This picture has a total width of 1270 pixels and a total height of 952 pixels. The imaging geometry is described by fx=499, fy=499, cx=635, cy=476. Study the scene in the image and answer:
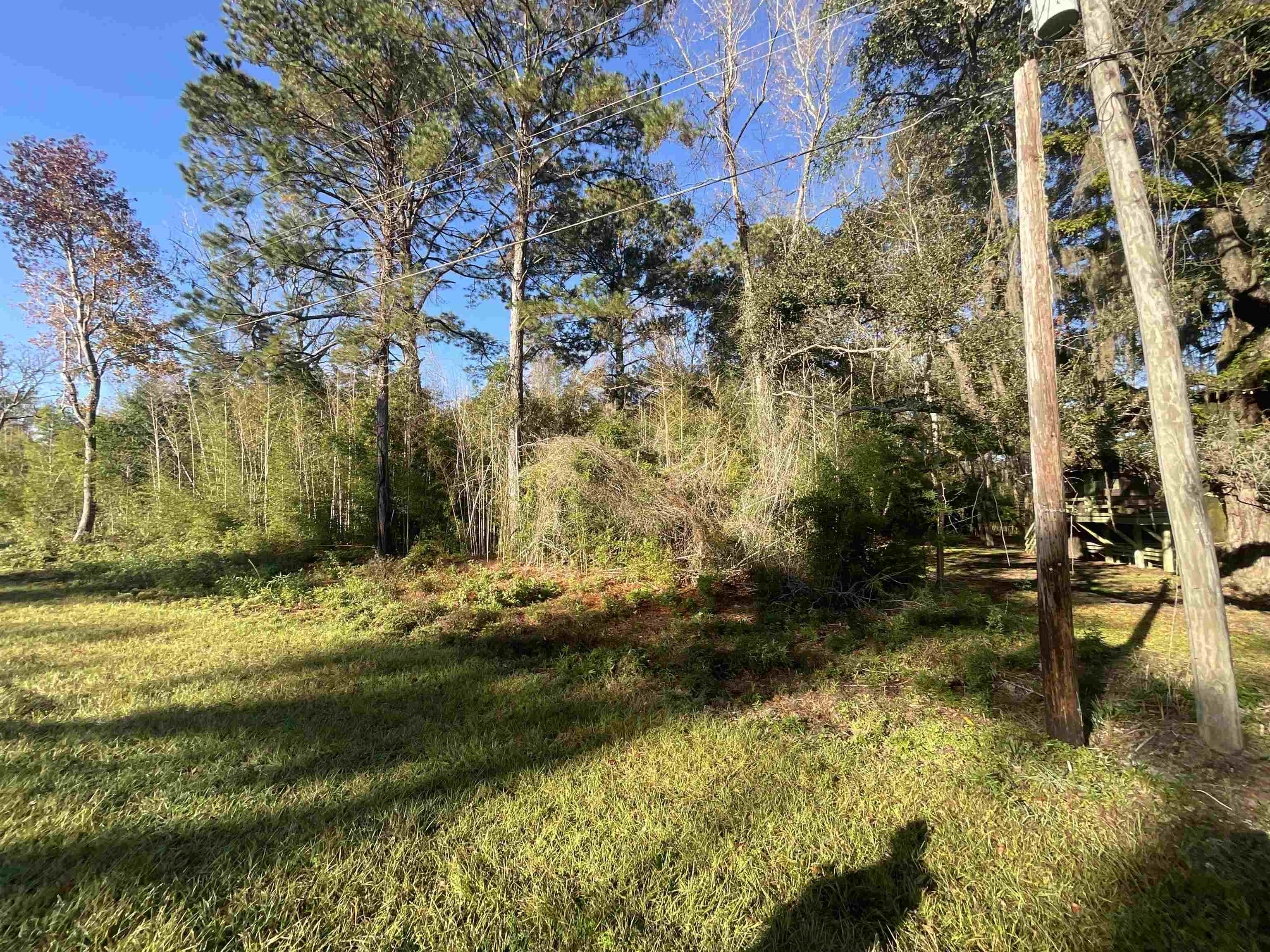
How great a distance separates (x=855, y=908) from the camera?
196 cm

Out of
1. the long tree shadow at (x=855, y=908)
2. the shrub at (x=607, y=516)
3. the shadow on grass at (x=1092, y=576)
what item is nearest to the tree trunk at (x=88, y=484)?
the shrub at (x=607, y=516)

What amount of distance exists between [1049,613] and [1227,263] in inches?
319

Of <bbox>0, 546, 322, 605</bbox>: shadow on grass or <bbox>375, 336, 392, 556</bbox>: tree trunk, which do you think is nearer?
<bbox>0, 546, 322, 605</bbox>: shadow on grass

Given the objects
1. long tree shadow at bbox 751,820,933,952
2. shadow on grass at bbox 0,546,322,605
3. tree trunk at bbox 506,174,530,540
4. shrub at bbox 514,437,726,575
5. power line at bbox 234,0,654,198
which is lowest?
long tree shadow at bbox 751,820,933,952

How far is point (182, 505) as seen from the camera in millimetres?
9586

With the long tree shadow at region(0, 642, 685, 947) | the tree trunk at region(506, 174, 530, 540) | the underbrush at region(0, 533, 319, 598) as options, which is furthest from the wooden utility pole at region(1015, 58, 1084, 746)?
the underbrush at region(0, 533, 319, 598)

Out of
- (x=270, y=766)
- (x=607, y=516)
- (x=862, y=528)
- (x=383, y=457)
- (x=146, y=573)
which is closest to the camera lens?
(x=270, y=766)

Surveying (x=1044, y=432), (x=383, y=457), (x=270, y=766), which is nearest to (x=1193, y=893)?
(x=1044, y=432)

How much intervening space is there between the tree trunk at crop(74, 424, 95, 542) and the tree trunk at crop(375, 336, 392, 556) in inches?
280

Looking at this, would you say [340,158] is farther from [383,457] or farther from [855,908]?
[855,908]

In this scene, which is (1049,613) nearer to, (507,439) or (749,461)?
(749,461)

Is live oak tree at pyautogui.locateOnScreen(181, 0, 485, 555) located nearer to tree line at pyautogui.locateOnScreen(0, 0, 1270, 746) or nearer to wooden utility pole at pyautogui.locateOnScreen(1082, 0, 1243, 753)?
tree line at pyautogui.locateOnScreen(0, 0, 1270, 746)

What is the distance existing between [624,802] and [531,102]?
1025 centimetres

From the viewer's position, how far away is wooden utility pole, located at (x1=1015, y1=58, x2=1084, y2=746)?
2932 mm
